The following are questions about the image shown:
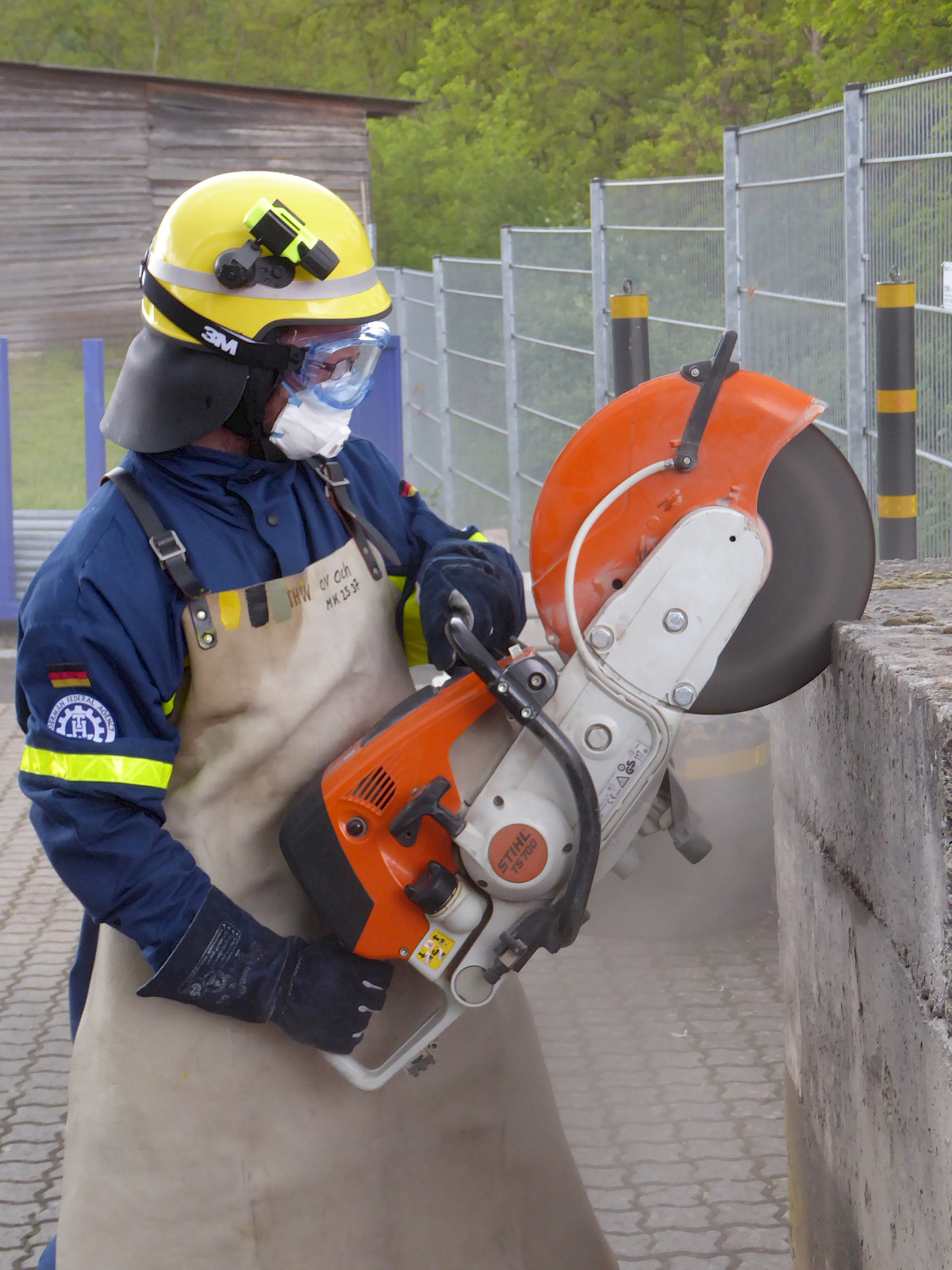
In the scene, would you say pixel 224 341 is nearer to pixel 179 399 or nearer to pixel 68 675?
pixel 179 399

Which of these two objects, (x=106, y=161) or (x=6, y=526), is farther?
(x=106, y=161)

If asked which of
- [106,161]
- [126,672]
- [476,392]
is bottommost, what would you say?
[476,392]

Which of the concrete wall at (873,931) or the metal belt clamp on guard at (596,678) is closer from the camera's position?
the concrete wall at (873,931)

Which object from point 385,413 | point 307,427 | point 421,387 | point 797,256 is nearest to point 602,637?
point 307,427

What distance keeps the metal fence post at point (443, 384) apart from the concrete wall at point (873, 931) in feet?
27.4

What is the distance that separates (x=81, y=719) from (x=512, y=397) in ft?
23.0

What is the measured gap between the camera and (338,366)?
1910 mm

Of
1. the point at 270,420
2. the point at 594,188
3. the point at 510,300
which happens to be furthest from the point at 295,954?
the point at 510,300

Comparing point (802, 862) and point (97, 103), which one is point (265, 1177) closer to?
point (802, 862)

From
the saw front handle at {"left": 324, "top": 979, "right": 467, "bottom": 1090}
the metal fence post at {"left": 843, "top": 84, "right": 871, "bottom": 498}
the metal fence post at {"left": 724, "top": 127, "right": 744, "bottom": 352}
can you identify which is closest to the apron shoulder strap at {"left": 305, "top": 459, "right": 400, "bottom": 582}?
the saw front handle at {"left": 324, "top": 979, "right": 467, "bottom": 1090}

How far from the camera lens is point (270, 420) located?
6.23 feet

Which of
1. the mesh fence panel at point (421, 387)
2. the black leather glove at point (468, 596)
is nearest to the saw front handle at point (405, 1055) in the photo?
the black leather glove at point (468, 596)

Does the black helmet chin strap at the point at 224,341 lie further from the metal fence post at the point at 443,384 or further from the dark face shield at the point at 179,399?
the metal fence post at the point at 443,384

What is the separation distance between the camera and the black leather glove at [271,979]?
1.84 metres
